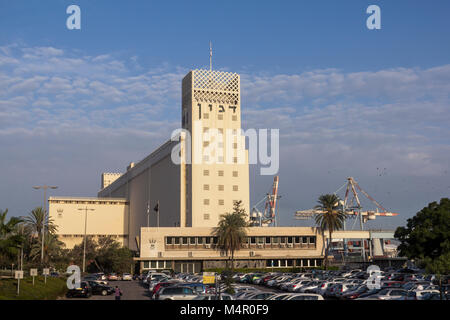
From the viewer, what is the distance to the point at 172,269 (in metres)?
89.9

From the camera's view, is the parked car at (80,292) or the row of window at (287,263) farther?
the row of window at (287,263)

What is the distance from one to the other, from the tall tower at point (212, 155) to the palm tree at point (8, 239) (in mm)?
68878

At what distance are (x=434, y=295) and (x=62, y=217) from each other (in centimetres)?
14012

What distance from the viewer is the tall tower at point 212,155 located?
109438 millimetres

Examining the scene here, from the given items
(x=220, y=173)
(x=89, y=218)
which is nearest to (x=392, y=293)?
(x=220, y=173)

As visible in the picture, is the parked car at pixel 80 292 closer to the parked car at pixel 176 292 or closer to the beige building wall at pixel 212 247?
the parked car at pixel 176 292

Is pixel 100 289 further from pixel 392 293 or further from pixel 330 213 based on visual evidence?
pixel 330 213

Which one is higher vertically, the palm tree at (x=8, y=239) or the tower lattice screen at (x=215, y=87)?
the tower lattice screen at (x=215, y=87)

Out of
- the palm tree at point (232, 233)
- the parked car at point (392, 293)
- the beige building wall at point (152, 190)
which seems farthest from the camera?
the beige building wall at point (152, 190)

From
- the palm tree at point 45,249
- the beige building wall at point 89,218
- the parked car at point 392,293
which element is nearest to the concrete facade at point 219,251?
the palm tree at point 45,249

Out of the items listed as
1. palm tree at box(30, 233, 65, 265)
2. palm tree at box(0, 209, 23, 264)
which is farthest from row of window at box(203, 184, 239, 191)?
palm tree at box(0, 209, 23, 264)

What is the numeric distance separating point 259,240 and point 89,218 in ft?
267
